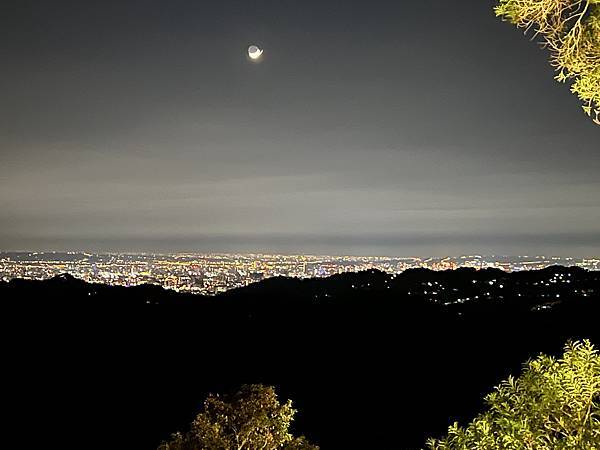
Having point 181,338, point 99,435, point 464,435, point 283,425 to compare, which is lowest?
point 99,435

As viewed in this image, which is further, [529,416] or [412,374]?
[412,374]

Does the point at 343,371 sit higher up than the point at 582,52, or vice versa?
the point at 582,52

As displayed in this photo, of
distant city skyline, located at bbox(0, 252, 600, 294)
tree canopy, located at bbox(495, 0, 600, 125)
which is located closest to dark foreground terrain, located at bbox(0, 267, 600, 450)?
distant city skyline, located at bbox(0, 252, 600, 294)

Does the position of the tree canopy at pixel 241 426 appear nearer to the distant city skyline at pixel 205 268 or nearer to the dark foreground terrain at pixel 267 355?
the dark foreground terrain at pixel 267 355

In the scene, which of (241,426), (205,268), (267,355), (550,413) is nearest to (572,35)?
(550,413)

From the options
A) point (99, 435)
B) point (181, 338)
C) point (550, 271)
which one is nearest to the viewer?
point (99, 435)

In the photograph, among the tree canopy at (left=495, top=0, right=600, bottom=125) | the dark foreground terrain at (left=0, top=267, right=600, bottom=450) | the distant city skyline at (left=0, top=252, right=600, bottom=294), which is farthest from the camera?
the distant city skyline at (left=0, top=252, right=600, bottom=294)

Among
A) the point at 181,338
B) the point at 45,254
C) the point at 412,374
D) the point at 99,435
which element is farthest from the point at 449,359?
the point at 45,254

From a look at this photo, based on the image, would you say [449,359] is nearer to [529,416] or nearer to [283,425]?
[283,425]

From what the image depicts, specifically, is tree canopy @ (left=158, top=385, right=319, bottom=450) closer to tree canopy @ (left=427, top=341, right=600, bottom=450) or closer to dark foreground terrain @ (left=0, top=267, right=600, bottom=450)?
tree canopy @ (left=427, top=341, right=600, bottom=450)
